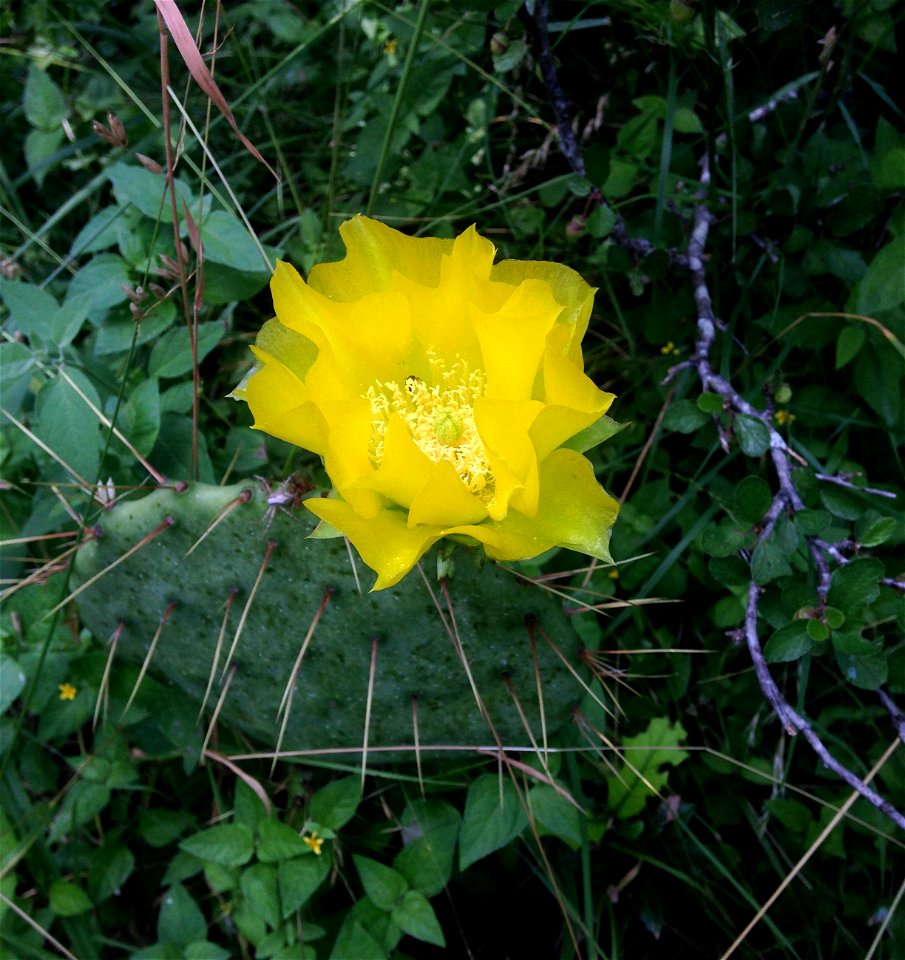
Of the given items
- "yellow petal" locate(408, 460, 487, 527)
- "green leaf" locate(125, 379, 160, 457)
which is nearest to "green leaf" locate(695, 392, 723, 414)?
"yellow petal" locate(408, 460, 487, 527)

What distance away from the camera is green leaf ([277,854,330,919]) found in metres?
1.09

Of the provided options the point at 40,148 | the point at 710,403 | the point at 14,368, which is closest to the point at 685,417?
the point at 710,403

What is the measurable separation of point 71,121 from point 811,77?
135 centimetres

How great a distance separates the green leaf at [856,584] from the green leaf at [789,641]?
0.04m

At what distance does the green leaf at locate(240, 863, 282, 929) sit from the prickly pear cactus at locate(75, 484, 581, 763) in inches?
7.4

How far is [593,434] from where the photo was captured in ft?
2.59

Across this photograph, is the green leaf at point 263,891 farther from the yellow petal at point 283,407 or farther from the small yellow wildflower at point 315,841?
the yellow petal at point 283,407

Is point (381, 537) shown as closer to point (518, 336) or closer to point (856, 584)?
point (518, 336)

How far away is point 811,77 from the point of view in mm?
1256

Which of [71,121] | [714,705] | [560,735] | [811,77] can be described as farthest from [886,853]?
[71,121]

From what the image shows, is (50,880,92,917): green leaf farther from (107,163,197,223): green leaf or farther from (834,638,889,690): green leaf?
(834,638,889,690): green leaf

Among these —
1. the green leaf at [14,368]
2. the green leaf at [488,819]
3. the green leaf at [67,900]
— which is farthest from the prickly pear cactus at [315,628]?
the green leaf at [67,900]

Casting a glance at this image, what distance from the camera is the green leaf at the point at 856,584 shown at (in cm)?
93

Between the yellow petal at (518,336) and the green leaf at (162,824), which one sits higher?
the yellow petal at (518,336)
